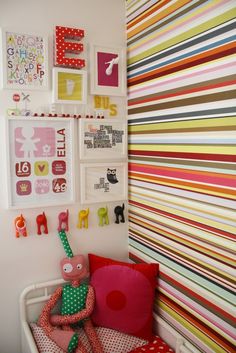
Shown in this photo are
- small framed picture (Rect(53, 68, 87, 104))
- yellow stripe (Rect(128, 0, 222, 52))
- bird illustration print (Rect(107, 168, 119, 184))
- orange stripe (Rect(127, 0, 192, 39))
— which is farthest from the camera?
bird illustration print (Rect(107, 168, 119, 184))

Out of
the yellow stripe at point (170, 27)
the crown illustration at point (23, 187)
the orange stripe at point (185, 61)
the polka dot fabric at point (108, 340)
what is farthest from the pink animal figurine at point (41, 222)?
the yellow stripe at point (170, 27)

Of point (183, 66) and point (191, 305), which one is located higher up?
point (183, 66)

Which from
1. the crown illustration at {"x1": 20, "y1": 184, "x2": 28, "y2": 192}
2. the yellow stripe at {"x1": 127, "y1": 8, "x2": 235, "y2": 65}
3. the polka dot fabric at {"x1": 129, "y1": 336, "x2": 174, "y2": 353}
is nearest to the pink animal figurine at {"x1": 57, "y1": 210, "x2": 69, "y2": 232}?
the crown illustration at {"x1": 20, "y1": 184, "x2": 28, "y2": 192}

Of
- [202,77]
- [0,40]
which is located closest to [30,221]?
[0,40]

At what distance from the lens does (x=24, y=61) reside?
5.68 ft

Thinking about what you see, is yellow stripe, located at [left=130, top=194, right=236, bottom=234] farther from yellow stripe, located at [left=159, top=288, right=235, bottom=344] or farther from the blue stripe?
the blue stripe

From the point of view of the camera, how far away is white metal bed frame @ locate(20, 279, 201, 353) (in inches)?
65.7

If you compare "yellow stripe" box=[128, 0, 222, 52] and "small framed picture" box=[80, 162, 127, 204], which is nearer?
"yellow stripe" box=[128, 0, 222, 52]

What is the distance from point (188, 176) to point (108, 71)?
831 mm

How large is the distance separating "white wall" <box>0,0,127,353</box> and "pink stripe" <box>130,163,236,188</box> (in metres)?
0.39

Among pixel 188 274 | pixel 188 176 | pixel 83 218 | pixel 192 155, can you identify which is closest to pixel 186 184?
pixel 188 176

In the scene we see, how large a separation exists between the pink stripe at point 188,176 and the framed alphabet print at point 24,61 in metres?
0.73

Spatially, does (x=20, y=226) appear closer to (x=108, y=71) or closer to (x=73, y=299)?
(x=73, y=299)

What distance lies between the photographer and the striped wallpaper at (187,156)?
1.35 m
